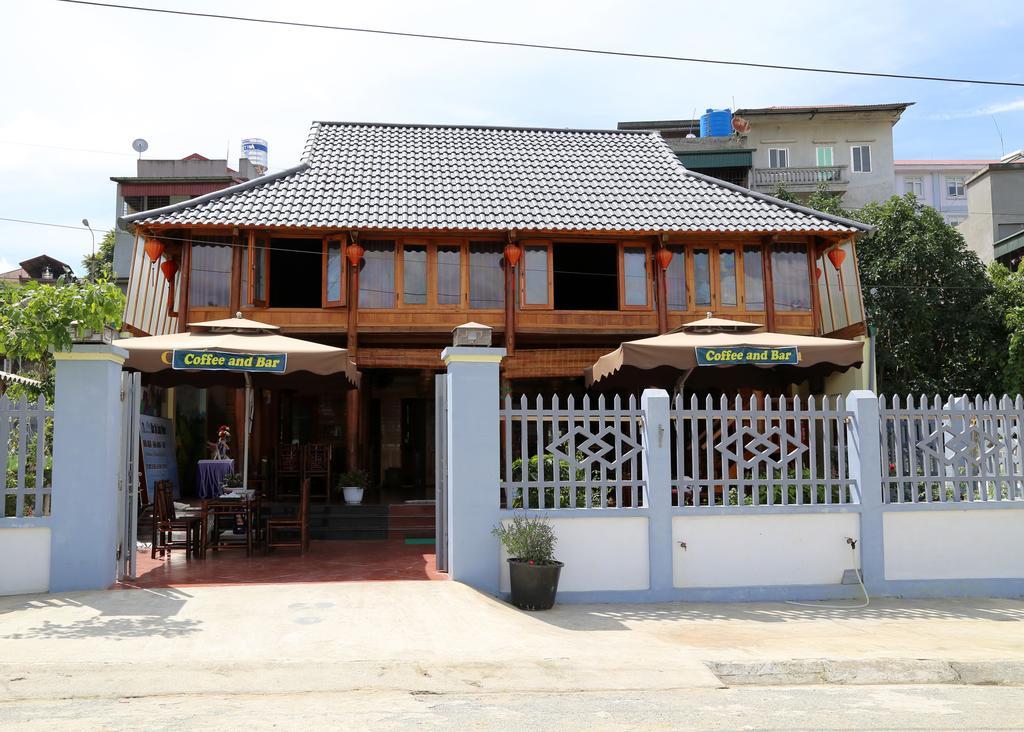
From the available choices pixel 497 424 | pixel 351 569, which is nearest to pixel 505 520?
pixel 497 424

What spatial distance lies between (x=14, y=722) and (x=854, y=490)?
7.42 metres

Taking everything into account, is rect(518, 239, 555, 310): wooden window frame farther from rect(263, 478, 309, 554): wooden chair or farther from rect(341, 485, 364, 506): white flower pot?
rect(263, 478, 309, 554): wooden chair

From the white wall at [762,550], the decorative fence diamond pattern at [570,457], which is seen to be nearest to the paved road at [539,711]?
the white wall at [762,550]

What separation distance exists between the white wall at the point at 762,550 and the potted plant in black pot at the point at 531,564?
4.25 ft

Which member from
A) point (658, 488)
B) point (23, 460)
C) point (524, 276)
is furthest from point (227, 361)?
point (524, 276)

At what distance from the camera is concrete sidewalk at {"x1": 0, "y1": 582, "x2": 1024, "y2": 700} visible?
5797 mm

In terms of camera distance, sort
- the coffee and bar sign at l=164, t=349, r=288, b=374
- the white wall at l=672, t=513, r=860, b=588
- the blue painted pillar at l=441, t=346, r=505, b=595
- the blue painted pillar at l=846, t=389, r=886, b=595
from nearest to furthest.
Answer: the blue painted pillar at l=441, t=346, r=505, b=595 < the white wall at l=672, t=513, r=860, b=588 < the blue painted pillar at l=846, t=389, r=886, b=595 < the coffee and bar sign at l=164, t=349, r=288, b=374

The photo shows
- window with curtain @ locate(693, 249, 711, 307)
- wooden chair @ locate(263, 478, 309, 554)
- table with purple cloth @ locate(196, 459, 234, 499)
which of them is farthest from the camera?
window with curtain @ locate(693, 249, 711, 307)

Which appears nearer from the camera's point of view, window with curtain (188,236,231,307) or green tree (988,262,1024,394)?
window with curtain (188,236,231,307)

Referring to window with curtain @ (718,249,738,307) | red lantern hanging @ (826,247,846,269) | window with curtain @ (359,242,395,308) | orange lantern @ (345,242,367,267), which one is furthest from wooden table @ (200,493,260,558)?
red lantern hanging @ (826,247,846,269)

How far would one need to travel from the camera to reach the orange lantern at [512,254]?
608 inches

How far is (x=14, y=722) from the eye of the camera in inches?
190

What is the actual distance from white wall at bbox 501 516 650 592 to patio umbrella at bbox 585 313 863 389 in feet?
9.21

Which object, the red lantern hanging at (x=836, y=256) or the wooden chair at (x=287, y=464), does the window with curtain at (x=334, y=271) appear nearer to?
the wooden chair at (x=287, y=464)
